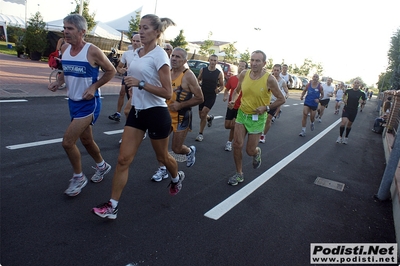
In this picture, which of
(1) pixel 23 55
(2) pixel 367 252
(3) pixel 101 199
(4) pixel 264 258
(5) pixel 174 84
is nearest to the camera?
(4) pixel 264 258

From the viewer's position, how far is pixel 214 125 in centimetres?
1019

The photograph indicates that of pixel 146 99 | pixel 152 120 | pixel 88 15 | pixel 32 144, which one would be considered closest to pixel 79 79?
pixel 146 99

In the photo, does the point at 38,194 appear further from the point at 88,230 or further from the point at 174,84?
the point at 174,84

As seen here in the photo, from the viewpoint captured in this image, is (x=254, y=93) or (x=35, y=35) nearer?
(x=254, y=93)

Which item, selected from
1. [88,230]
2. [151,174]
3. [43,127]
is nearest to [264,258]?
[88,230]

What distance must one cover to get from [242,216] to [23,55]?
71.4 ft

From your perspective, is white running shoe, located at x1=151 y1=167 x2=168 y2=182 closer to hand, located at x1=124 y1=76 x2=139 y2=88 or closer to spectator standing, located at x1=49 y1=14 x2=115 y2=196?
spectator standing, located at x1=49 y1=14 x2=115 y2=196

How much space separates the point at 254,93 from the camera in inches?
200

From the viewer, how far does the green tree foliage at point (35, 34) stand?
20500 mm

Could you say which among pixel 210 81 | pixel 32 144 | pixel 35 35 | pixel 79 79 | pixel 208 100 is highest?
pixel 79 79

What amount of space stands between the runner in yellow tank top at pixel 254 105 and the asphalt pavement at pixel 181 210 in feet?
1.90

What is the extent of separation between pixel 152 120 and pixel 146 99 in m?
0.22

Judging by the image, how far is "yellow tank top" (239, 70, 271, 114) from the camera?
16.5ft

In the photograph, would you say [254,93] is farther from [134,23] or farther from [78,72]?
[134,23]
